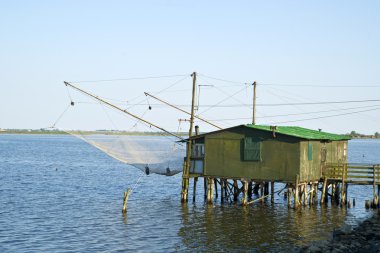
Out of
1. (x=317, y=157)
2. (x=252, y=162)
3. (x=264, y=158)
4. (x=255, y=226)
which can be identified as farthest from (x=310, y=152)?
(x=255, y=226)

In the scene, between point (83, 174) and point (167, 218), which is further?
point (83, 174)

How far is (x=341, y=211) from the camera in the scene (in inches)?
1690

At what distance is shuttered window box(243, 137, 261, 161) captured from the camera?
41.0 m

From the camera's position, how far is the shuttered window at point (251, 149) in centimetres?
4097

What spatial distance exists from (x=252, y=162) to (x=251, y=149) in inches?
37.5

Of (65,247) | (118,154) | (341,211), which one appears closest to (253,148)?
(341,211)

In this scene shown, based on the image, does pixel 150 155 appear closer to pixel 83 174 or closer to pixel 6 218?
pixel 6 218

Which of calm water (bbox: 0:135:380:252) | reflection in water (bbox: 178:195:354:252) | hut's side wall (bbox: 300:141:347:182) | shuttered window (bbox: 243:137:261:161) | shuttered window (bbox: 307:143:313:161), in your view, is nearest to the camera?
calm water (bbox: 0:135:380:252)

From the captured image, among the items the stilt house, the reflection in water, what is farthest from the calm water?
the stilt house

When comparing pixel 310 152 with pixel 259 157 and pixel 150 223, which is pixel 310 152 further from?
pixel 150 223

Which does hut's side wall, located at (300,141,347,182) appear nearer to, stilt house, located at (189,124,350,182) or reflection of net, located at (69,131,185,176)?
stilt house, located at (189,124,350,182)

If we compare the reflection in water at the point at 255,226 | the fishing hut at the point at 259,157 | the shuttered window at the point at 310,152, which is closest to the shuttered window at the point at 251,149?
the fishing hut at the point at 259,157

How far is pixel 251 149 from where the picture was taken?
135 feet

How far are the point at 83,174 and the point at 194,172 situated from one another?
38.9 metres
